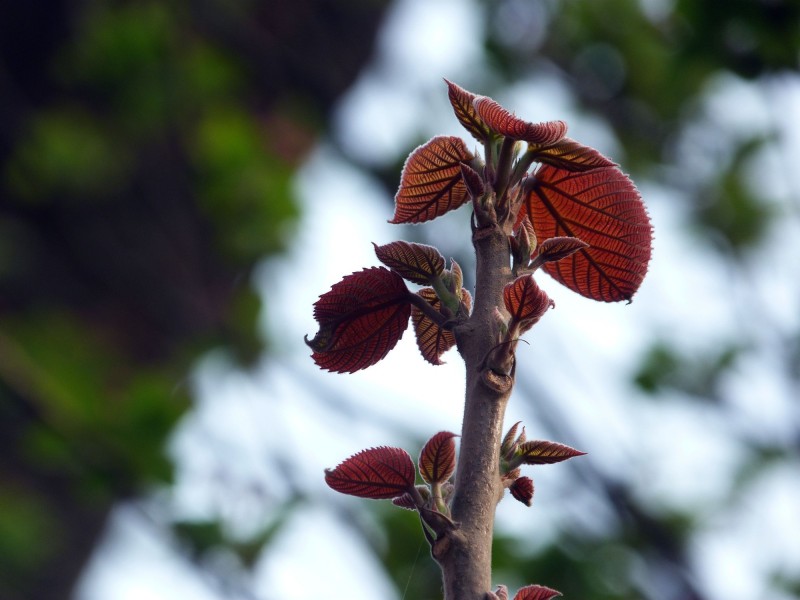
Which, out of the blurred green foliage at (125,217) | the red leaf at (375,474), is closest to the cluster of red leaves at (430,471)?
the red leaf at (375,474)

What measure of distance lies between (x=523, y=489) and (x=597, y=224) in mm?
202

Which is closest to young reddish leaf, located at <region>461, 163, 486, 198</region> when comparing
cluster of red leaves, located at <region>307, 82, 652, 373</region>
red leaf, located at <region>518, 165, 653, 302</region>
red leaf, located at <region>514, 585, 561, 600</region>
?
cluster of red leaves, located at <region>307, 82, 652, 373</region>

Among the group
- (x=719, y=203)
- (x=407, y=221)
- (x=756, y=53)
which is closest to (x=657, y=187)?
(x=719, y=203)

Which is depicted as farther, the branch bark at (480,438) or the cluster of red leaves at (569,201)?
the cluster of red leaves at (569,201)

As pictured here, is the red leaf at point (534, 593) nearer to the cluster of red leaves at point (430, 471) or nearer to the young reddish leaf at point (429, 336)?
the cluster of red leaves at point (430, 471)

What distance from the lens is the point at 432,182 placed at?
2.09 feet

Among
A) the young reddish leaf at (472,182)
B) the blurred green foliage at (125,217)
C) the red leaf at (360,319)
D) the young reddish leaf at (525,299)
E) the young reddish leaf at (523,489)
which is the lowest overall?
the young reddish leaf at (523,489)

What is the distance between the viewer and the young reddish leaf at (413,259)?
56 cm

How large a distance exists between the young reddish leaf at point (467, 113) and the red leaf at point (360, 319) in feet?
0.36

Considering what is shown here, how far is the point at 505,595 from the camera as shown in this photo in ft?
1.54

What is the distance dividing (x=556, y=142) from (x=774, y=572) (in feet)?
11.0

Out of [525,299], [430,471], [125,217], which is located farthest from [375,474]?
[125,217]

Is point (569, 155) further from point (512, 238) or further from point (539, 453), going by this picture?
point (539, 453)

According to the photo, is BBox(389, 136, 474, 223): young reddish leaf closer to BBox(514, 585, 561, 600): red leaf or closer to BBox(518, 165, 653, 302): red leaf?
BBox(518, 165, 653, 302): red leaf
